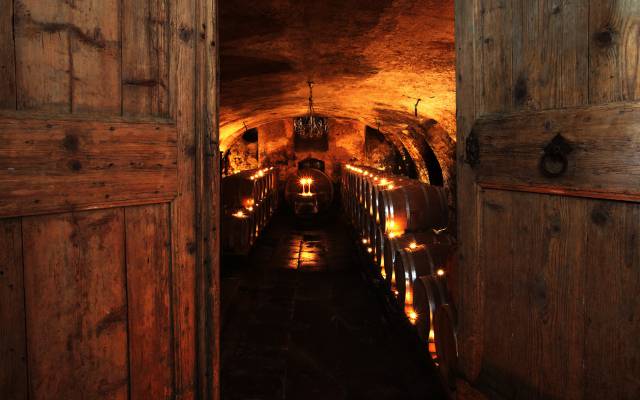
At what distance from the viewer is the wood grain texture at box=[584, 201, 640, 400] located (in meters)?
1.09

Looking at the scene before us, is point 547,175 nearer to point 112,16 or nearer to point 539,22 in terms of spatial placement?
point 539,22

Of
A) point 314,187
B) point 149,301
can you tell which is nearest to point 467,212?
point 149,301

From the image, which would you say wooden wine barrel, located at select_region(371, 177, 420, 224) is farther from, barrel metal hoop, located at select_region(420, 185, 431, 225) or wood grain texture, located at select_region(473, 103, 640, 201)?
wood grain texture, located at select_region(473, 103, 640, 201)

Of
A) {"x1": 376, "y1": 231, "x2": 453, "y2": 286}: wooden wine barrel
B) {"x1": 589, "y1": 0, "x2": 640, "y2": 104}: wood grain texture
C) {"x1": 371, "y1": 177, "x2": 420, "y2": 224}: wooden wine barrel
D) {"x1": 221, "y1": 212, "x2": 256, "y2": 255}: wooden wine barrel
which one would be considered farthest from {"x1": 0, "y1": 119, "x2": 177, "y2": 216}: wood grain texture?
{"x1": 221, "y1": 212, "x2": 256, "y2": 255}: wooden wine barrel

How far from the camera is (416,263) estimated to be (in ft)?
11.4

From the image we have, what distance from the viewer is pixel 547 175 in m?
1.28

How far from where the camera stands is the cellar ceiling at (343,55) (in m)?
3.40

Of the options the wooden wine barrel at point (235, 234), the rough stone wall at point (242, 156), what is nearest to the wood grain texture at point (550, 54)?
the wooden wine barrel at point (235, 234)

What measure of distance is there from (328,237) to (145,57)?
833 centimetres

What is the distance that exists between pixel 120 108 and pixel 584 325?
1.62 metres

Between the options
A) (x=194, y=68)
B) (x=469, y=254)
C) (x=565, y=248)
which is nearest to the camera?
(x=565, y=248)

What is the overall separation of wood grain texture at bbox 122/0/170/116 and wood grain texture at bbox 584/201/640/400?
4.74ft

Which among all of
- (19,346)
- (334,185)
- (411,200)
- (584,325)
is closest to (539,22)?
(584,325)

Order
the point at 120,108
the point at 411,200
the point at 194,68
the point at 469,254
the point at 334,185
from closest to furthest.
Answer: the point at 120,108 < the point at 194,68 < the point at 469,254 < the point at 411,200 < the point at 334,185
